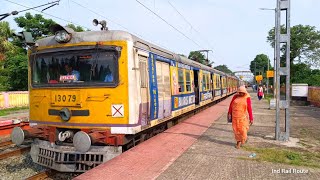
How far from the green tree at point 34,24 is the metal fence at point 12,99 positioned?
342 inches

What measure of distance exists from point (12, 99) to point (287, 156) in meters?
23.9

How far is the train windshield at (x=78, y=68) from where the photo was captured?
6371 millimetres

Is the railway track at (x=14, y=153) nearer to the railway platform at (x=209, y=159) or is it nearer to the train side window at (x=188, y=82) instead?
the railway platform at (x=209, y=159)

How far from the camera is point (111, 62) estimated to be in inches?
251

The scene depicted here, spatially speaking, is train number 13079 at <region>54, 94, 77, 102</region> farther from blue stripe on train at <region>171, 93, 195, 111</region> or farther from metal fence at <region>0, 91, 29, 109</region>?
metal fence at <region>0, 91, 29, 109</region>

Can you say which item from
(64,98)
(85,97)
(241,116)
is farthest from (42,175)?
→ (241,116)

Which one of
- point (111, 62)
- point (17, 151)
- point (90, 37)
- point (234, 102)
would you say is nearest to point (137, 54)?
point (111, 62)

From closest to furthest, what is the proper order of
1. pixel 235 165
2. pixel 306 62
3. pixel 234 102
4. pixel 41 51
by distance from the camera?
pixel 235 165
pixel 41 51
pixel 234 102
pixel 306 62

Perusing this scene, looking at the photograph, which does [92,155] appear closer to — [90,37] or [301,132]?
[90,37]

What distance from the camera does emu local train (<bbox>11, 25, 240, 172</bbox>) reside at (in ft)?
20.5

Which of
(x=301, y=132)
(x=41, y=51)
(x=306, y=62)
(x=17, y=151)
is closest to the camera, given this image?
(x=41, y=51)

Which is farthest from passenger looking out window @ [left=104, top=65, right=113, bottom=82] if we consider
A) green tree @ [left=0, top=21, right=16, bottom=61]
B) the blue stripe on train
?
green tree @ [left=0, top=21, right=16, bottom=61]

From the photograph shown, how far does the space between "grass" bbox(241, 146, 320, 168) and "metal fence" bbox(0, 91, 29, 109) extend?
73.0 feet

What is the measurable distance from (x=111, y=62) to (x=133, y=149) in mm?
2079
